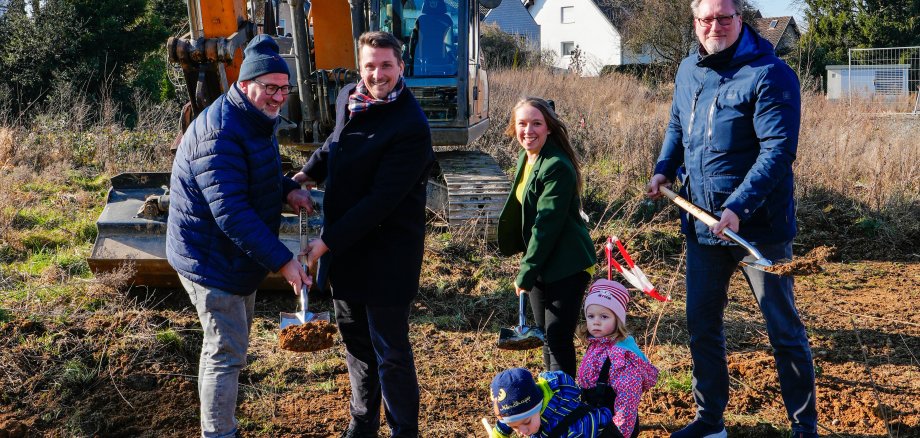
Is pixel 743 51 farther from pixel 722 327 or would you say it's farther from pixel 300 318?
pixel 300 318

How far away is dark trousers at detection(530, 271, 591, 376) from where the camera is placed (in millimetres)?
3826

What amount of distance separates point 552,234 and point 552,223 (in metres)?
0.05

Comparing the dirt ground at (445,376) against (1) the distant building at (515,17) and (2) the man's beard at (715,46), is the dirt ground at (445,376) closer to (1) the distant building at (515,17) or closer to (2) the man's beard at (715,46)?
(2) the man's beard at (715,46)

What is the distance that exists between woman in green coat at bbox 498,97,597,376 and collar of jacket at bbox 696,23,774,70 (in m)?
0.74

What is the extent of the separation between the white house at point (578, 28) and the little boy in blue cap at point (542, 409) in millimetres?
39858

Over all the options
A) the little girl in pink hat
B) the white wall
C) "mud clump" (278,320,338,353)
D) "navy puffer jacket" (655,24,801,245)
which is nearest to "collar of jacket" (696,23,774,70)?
"navy puffer jacket" (655,24,801,245)

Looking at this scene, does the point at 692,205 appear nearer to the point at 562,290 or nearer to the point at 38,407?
the point at 562,290

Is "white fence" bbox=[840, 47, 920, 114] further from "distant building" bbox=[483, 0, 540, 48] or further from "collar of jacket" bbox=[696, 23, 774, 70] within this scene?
"distant building" bbox=[483, 0, 540, 48]

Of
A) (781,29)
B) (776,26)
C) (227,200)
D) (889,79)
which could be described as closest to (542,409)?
(227,200)

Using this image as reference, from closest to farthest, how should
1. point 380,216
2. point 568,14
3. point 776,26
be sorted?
1. point 380,216
2. point 776,26
3. point 568,14

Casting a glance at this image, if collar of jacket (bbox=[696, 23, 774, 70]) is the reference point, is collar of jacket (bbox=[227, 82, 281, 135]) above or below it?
below

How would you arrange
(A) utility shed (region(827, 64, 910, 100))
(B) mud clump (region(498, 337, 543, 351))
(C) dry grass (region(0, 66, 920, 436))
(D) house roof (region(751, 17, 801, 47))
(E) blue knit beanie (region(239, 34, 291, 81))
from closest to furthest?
(E) blue knit beanie (region(239, 34, 291, 81)) → (B) mud clump (region(498, 337, 543, 351)) → (C) dry grass (region(0, 66, 920, 436)) → (A) utility shed (region(827, 64, 910, 100)) → (D) house roof (region(751, 17, 801, 47))

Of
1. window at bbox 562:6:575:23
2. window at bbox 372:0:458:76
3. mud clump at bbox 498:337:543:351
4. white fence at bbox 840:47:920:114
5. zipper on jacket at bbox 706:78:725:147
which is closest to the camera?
zipper on jacket at bbox 706:78:725:147

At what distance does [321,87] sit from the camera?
23.5 ft
